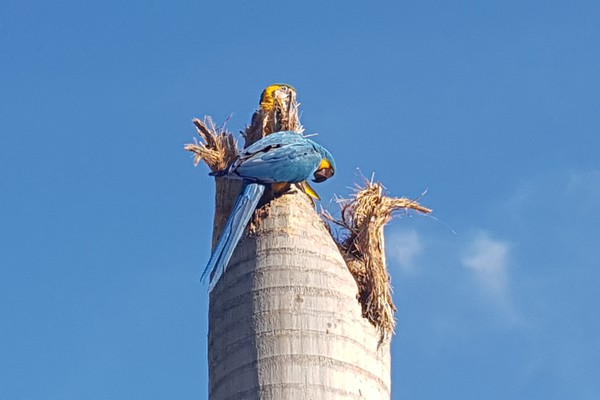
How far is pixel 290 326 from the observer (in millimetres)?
7043

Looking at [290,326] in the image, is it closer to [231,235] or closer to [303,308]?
[303,308]

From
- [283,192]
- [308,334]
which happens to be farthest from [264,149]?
[308,334]

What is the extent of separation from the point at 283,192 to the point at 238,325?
106 cm

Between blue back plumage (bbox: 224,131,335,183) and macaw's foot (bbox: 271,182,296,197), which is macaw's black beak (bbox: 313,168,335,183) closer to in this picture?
blue back plumage (bbox: 224,131,335,183)

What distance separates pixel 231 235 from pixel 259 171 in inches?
19.5

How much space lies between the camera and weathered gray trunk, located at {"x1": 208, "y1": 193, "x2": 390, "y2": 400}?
6918 mm

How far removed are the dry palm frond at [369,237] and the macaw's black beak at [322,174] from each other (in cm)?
58

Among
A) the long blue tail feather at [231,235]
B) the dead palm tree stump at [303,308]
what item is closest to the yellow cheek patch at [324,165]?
the dead palm tree stump at [303,308]

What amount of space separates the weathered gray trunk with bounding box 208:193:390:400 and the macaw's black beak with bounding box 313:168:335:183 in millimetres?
1035

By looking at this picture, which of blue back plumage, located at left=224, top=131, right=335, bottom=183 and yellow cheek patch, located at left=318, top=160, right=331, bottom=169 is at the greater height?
yellow cheek patch, located at left=318, top=160, right=331, bottom=169

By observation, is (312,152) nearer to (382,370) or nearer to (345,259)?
(345,259)

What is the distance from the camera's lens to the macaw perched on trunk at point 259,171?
745 centimetres

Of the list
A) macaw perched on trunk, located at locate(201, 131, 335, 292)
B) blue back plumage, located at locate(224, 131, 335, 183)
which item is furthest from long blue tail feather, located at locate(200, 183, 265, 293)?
blue back plumage, located at locate(224, 131, 335, 183)

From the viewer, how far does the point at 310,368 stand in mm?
6910
